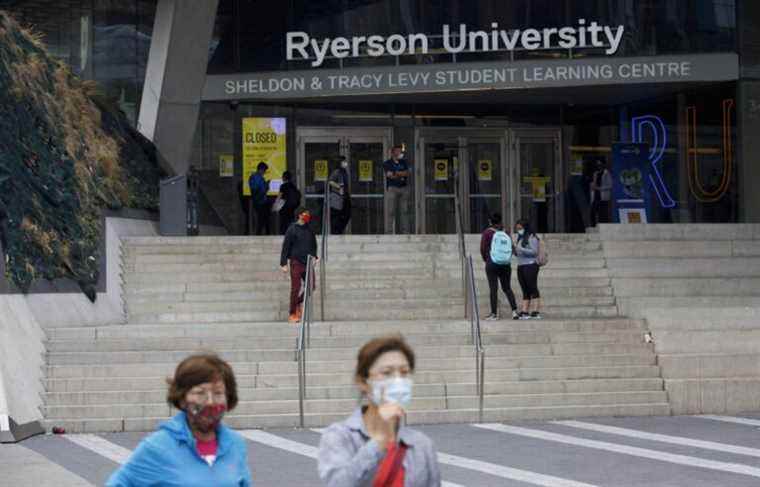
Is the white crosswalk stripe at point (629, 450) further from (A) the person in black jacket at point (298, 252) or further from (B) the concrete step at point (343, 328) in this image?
(A) the person in black jacket at point (298, 252)

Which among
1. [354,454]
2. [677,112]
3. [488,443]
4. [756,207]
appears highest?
[677,112]

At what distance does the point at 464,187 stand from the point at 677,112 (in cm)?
534

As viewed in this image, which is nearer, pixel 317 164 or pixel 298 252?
pixel 298 252

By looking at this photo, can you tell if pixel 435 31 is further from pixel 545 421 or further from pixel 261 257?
pixel 545 421

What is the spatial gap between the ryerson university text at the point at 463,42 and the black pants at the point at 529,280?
11.2 metres

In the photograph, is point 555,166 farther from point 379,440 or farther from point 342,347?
point 379,440

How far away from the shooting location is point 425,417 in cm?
1689

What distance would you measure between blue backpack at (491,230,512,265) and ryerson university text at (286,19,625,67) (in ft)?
36.7

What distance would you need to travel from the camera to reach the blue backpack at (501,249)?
2150cm

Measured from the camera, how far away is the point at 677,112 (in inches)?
1351

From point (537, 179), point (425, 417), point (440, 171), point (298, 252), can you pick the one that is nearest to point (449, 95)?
point (440, 171)

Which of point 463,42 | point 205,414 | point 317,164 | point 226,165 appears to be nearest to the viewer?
point 205,414

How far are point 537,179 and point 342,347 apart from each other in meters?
17.7

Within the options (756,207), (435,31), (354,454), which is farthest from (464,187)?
(354,454)
